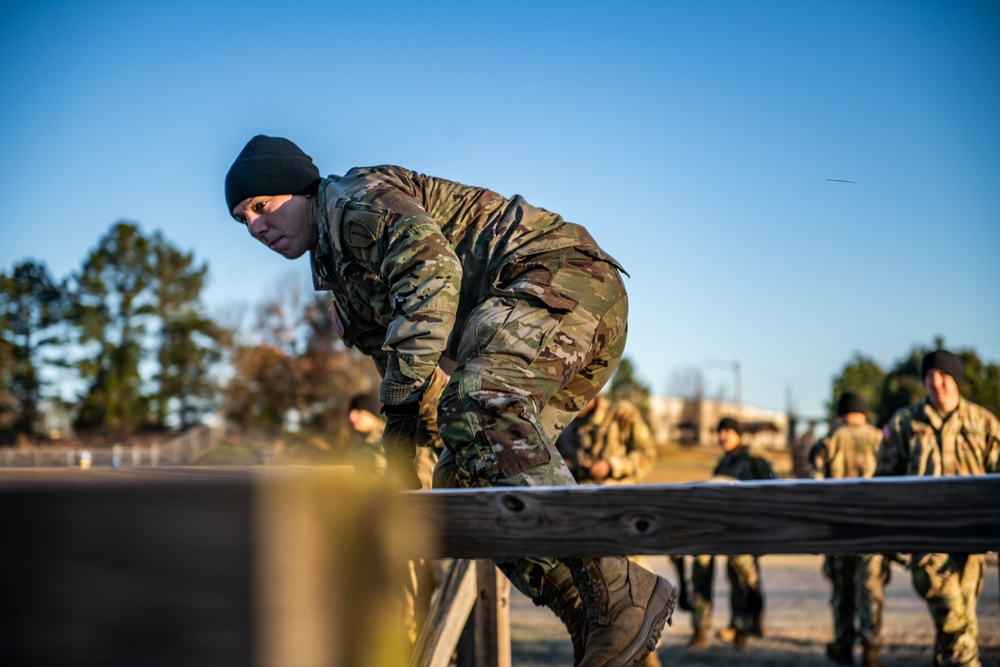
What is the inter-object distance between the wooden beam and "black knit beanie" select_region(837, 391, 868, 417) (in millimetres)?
8012

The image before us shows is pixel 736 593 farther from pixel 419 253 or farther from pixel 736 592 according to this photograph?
pixel 419 253

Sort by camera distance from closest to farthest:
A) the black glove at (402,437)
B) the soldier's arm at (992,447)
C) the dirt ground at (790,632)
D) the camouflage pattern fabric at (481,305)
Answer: the camouflage pattern fabric at (481,305)
the black glove at (402,437)
the soldier's arm at (992,447)
the dirt ground at (790,632)

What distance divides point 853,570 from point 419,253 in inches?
278

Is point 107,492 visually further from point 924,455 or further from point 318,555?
point 924,455

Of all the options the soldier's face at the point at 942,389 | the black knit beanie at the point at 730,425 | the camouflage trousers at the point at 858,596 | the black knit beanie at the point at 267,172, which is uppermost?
the black knit beanie at the point at 267,172

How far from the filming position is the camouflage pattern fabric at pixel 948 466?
20.6 feet

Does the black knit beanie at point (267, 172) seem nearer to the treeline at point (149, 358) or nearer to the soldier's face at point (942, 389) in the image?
the soldier's face at point (942, 389)

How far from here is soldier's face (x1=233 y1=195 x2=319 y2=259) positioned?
127 inches

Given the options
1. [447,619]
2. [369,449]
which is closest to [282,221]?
[447,619]

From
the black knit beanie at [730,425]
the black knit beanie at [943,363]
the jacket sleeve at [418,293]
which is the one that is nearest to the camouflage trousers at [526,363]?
the jacket sleeve at [418,293]

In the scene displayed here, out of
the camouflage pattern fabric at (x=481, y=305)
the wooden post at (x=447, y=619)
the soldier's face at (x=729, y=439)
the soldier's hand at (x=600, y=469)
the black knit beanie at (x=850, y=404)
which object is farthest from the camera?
the soldier's face at (x=729, y=439)

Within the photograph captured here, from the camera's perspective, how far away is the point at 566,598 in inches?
109

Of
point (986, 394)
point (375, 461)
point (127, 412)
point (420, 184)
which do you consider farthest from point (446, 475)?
point (127, 412)

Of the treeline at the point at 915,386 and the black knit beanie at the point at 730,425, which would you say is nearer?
the black knit beanie at the point at 730,425
